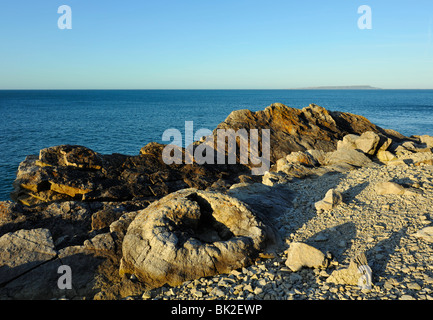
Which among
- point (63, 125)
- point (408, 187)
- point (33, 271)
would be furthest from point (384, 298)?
point (63, 125)

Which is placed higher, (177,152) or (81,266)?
(177,152)

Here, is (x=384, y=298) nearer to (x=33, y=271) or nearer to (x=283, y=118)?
(x=33, y=271)

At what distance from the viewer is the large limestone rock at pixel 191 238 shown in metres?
7.93

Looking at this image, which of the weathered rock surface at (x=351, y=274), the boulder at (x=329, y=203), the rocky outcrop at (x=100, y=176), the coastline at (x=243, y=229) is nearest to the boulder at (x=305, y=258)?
the coastline at (x=243, y=229)

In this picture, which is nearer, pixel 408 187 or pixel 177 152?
pixel 408 187

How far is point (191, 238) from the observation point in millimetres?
8500

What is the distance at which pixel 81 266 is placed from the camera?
28.0 feet

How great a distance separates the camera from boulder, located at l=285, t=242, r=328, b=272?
316 inches

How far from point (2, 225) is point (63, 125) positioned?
6087 centimetres

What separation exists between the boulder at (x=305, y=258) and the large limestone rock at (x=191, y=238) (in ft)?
3.36

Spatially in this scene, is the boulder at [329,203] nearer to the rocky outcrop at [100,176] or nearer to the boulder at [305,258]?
the boulder at [305,258]

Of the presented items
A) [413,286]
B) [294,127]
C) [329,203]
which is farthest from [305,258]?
[294,127]

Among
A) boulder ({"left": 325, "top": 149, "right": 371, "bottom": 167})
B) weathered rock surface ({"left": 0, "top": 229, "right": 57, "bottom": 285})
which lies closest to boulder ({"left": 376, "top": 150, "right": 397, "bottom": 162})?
boulder ({"left": 325, "top": 149, "right": 371, "bottom": 167})

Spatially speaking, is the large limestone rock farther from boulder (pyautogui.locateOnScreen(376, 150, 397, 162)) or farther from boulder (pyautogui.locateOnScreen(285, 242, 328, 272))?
boulder (pyautogui.locateOnScreen(376, 150, 397, 162))
